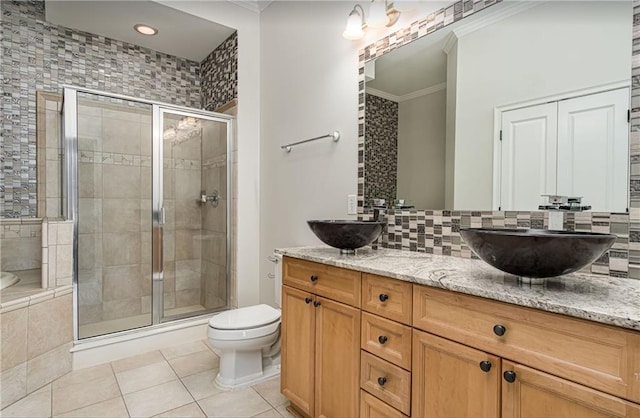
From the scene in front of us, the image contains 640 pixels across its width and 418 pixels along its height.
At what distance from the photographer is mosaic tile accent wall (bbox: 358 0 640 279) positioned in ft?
3.59


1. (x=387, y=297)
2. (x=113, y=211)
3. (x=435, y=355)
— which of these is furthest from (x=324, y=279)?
(x=113, y=211)

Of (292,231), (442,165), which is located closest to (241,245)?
(292,231)

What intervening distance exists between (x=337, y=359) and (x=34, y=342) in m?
1.87

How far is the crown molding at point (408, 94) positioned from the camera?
5.47 ft

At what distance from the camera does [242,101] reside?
2.96 meters

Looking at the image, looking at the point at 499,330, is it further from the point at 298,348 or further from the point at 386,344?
the point at 298,348

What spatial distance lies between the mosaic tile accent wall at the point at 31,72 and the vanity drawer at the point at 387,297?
284cm

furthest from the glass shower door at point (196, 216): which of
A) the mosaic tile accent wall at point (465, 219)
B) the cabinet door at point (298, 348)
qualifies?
the mosaic tile accent wall at point (465, 219)

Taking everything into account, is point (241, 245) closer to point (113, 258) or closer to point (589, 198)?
point (113, 258)

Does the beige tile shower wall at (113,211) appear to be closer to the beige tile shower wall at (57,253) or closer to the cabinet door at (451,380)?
the beige tile shower wall at (57,253)

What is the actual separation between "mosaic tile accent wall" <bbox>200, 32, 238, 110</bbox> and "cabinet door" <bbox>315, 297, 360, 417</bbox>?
2255 mm

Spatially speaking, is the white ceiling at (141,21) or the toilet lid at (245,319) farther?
the white ceiling at (141,21)

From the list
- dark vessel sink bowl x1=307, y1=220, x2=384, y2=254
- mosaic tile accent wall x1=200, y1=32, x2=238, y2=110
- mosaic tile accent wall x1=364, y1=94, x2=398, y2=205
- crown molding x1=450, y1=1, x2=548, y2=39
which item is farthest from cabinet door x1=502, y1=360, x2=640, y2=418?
mosaic tile accent wall x1=200, y1=32, x2=238, y2=110

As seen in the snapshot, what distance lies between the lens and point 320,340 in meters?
1.50
